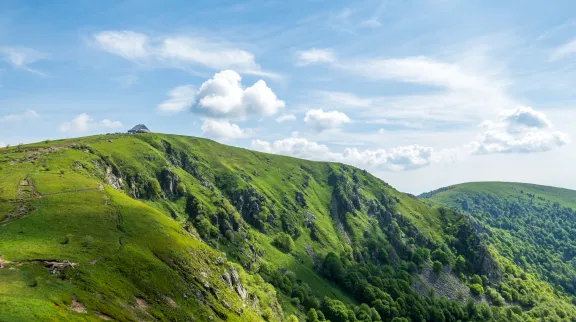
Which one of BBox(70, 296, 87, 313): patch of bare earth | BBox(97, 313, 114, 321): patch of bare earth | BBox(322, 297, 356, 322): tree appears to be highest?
BBox(70, 296, 87, 313): patch of bare earth

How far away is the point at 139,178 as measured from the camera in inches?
6924

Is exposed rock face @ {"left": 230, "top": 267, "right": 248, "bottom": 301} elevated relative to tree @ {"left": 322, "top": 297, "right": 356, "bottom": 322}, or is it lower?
elevated

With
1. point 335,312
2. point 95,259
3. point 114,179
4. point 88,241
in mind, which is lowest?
point 335,312

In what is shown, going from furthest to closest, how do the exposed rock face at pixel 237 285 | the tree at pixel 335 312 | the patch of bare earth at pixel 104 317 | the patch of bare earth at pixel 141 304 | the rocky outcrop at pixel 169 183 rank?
1. the rocky outcrop at pixel 169 183
2. the tree at pixel 335 312
3. the exposed rock face at pixel 237 285
4. the patch of bare earth at pixel 141 304
5. the patch of bare earth at pixel 104 317

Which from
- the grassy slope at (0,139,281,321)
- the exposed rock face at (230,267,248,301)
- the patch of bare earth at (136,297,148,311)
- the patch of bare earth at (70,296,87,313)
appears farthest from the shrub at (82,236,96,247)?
the exposed rock face at (230,267,248,301)

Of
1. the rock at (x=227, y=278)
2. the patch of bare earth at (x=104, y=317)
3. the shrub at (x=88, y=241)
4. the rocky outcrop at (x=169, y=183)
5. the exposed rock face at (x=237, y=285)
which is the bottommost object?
the exposed rock face at (x=237, y=285)

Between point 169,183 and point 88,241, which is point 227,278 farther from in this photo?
point 169,183

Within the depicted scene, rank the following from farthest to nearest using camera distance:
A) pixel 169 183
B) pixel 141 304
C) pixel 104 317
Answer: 1. pixel 169 183
2. pixel 141 304
3. pixel 104 317

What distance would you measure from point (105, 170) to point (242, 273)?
74972 mm

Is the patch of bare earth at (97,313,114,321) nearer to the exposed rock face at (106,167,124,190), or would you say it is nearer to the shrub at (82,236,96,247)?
the shrub at (82,236,96,247)

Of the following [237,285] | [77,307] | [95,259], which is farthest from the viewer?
[237,285]

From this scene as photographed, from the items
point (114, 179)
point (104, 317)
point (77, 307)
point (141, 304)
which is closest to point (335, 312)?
point (114, 179)

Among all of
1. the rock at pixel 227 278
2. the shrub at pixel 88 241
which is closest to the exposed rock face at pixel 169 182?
the rock at pixel 227 278

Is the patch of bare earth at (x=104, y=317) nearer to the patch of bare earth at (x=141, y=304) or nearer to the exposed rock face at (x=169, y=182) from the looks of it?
the patch of bare earth at (x=141, y=304)
